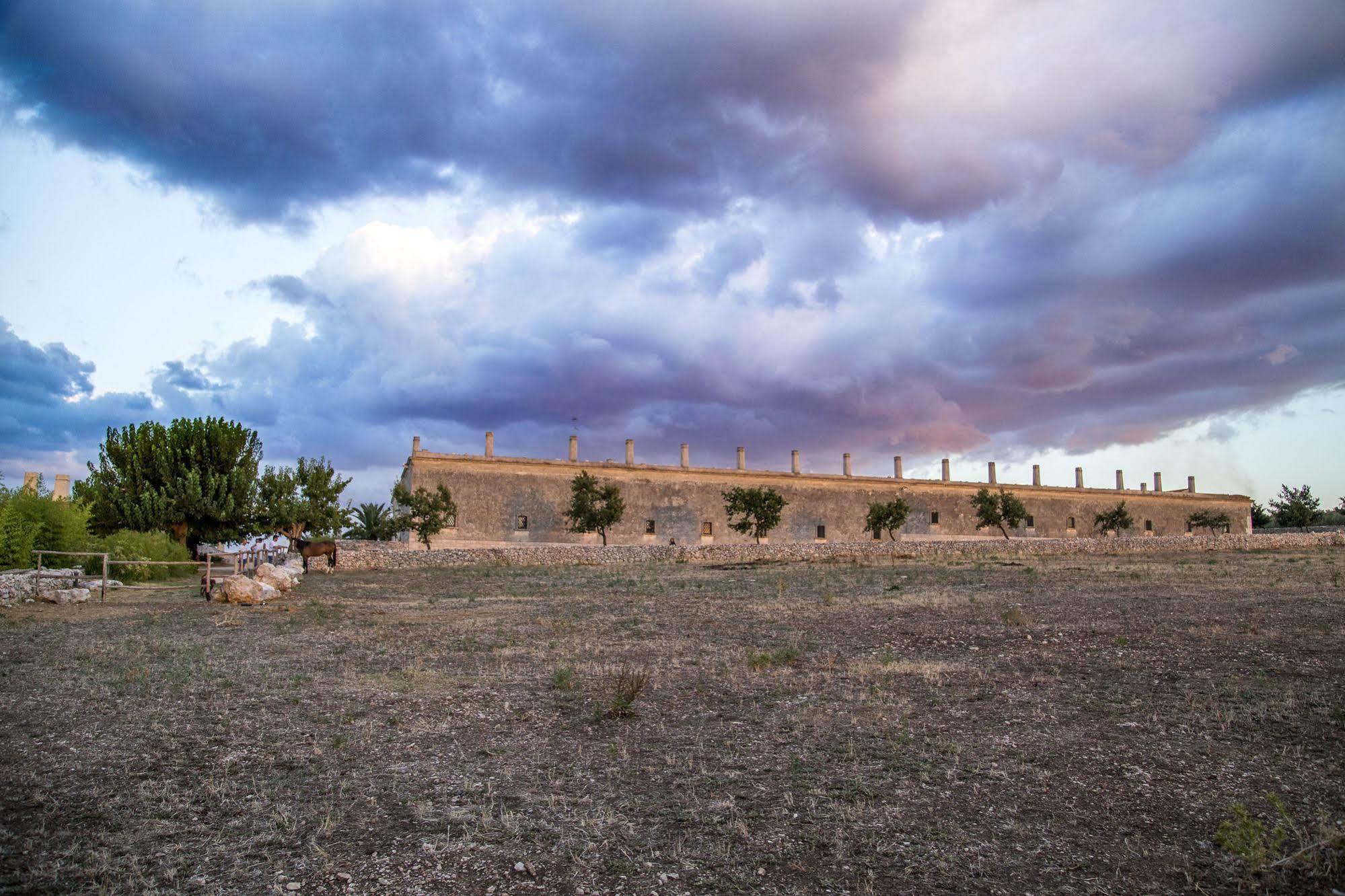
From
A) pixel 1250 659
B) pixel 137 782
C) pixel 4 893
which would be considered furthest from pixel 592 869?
pixel 1250 659

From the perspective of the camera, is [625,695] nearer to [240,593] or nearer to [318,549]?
[240,593]

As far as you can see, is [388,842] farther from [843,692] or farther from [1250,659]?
[1250,659]

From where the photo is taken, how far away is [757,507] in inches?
1817

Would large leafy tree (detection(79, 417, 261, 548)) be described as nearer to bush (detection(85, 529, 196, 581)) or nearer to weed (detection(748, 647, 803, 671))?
bush (detection(85, 529, 196, 581))

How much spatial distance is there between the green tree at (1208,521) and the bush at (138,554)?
234 ft

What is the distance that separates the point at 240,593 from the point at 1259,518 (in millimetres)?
83426

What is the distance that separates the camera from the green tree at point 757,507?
4625 centimetres

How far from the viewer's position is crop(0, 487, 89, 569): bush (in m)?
20.1

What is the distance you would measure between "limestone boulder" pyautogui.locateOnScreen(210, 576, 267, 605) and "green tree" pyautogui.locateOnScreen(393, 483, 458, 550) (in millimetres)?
21488

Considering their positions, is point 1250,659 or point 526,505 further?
point 526,505

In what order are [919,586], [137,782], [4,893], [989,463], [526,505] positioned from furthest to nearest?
1. [989,463]
2. [526,505]
3. [919,586]
4. [137,782]
5. [4,893]

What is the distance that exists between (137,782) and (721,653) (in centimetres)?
671

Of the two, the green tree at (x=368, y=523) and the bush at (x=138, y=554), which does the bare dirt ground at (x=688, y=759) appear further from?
the green tree at (x=368, y=523)

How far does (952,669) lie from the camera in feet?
28.8
